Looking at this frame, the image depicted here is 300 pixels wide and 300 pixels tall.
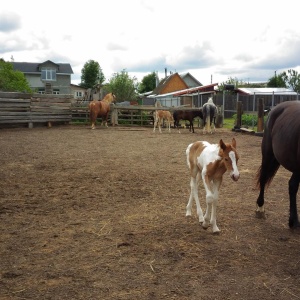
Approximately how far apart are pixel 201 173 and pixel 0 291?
2807mm

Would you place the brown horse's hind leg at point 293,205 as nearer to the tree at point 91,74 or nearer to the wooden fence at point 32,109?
the wooden fence at point 32,109

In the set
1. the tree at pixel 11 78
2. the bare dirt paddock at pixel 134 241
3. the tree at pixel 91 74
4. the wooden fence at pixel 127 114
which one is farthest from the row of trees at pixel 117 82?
the bare dirt paddock at pixel 134 241

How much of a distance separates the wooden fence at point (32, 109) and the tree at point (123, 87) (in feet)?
83.1

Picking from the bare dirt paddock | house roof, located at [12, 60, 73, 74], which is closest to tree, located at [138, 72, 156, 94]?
Answer: house roof, located at [12, 60, 73, 74]

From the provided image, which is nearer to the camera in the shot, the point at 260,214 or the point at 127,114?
the point at 260,214

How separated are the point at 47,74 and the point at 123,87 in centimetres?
1904

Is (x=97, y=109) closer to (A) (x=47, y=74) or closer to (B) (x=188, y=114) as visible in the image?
(B) (x=188, y=114)

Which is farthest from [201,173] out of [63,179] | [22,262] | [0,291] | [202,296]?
[63,179]

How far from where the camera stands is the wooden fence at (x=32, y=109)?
19125mm

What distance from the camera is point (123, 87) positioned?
163ft

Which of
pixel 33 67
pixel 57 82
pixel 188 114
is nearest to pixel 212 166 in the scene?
pixel 188 114

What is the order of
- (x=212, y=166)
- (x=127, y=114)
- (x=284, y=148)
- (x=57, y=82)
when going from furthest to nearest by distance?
(x=57, y=82)
(x=127, y=114)
(x=284, y=148)
(x=212, y=166)

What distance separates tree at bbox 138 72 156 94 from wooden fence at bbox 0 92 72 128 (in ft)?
228

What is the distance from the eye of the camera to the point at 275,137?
16.8 ft
